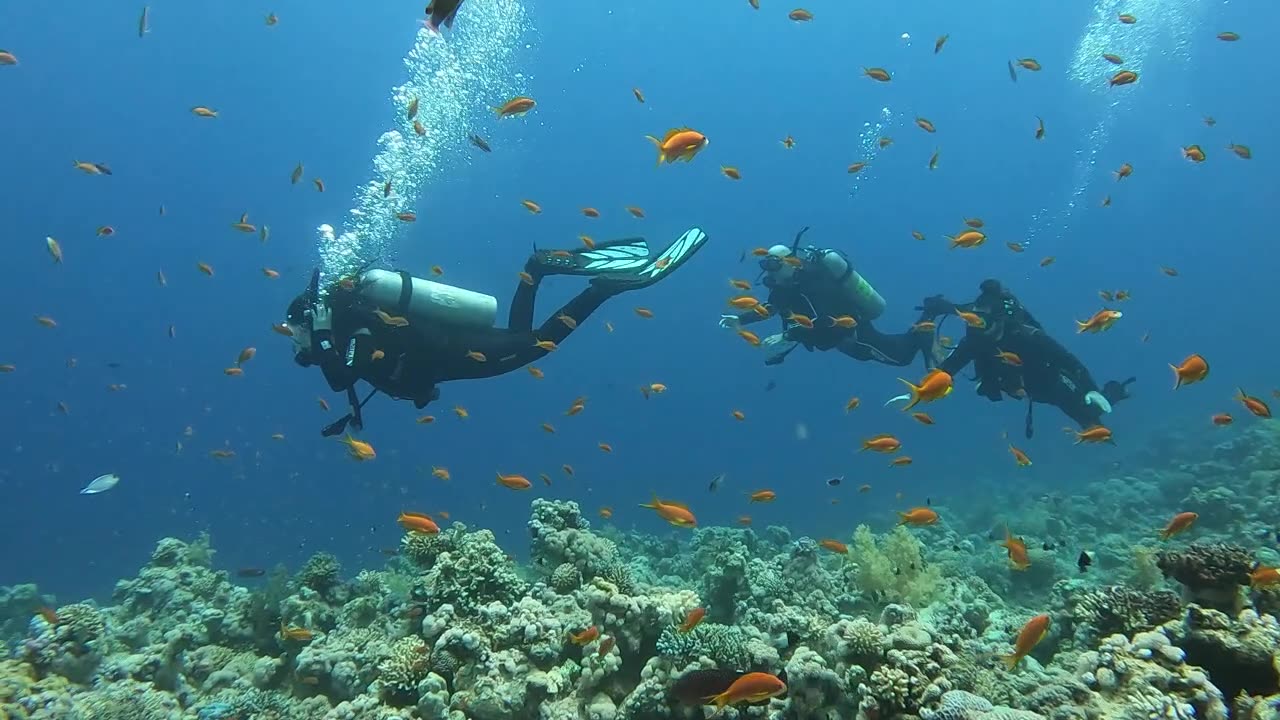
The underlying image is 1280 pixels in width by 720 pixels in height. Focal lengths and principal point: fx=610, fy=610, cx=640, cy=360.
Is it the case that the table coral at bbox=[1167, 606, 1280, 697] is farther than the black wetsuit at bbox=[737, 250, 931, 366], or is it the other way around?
the black wetsuit at bbox=[737, 250, 931, 366]

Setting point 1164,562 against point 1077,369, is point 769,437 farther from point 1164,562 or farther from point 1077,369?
point 1164,562

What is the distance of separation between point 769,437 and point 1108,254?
111813 millimetres

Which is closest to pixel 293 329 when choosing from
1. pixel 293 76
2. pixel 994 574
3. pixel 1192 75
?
pixel 994 574

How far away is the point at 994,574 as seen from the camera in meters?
10.2

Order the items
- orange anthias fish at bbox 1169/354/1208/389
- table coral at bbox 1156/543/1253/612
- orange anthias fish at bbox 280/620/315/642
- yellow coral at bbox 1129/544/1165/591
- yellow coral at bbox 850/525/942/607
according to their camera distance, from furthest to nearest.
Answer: yellow coral at bbox 1129/544/1165/591, yellow coral at bbox 850/525/942/607, orange anthias fish at bbox 1169/354/1208/389, orange anthias fish at bbox 280/620/315/642, table coral at bbox 1156/543/1253/612

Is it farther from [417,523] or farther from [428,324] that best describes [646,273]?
[417,523]

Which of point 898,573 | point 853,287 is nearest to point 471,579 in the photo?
point 898,573

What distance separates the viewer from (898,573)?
23.8 ft

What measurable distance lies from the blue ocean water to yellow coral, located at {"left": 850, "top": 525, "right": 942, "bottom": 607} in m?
35.5

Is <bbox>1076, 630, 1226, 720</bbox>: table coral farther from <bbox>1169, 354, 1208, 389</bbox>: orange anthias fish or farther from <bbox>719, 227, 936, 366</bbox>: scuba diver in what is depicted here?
<bbox>719, 227, 936, 366</bbox>: scuba diver

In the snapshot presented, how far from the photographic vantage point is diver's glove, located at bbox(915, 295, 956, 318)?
1340cm

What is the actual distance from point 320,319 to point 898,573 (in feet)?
26.9

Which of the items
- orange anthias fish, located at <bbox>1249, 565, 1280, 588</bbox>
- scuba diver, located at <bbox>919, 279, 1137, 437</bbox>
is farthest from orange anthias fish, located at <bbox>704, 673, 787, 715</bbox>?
Result: scuba diver, located at <bbox>919, 279, 1137, 437</bbox>

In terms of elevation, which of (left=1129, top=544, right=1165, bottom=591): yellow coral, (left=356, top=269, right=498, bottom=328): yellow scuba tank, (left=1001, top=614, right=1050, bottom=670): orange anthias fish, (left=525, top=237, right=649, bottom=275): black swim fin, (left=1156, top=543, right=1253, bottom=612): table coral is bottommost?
(left=1129, top=544, right=1165, bottom=591): yellow coral
